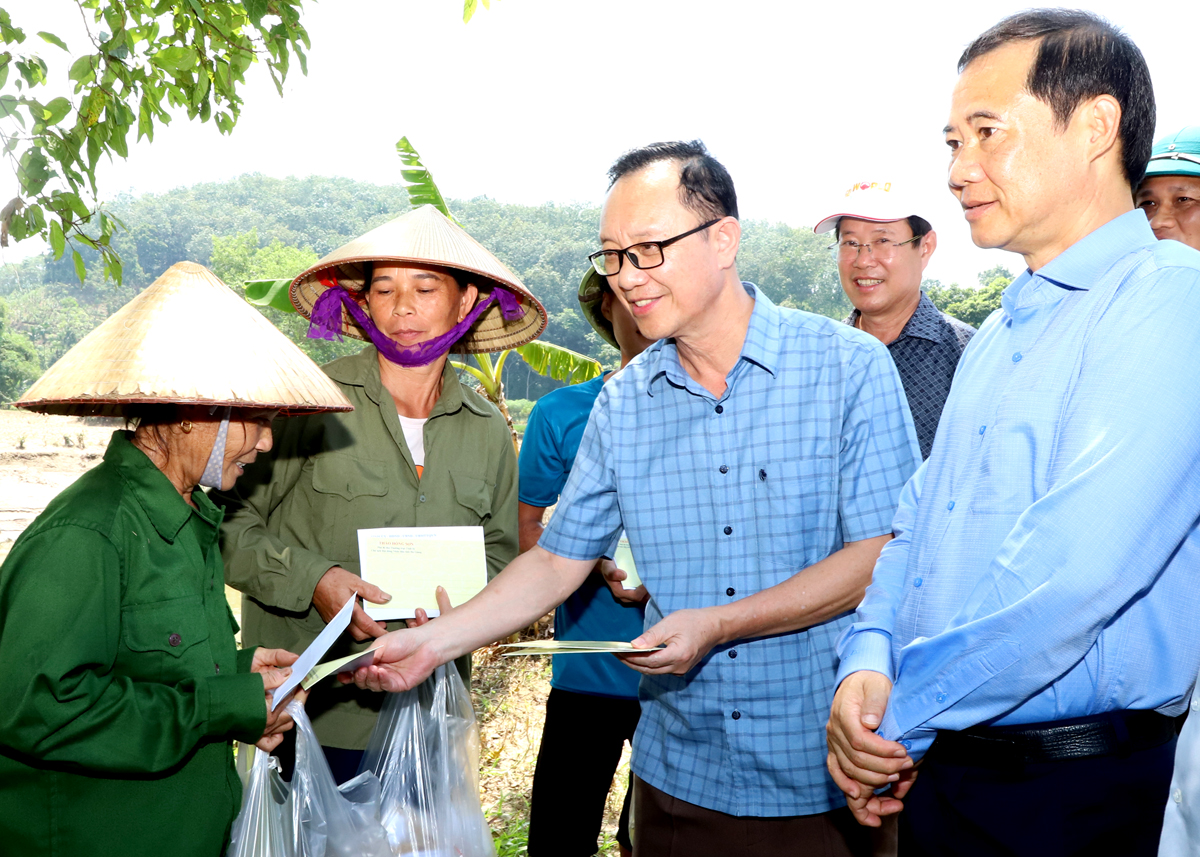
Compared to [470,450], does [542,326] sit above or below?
above

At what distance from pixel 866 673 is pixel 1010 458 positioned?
1.40 feet

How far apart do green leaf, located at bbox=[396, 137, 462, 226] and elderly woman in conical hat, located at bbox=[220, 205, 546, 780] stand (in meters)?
4.53

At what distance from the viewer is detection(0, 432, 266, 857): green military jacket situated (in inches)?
60.1

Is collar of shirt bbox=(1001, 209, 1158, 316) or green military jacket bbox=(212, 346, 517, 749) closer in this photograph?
collar of shirt bbox=(1001, 209, 1158, 316)

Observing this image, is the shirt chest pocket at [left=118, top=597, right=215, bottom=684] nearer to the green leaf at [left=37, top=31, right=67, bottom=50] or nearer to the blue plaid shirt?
the blue plaid shirt

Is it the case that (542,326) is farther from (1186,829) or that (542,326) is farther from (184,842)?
(1186,829)

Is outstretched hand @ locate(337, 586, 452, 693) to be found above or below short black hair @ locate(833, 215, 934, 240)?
below

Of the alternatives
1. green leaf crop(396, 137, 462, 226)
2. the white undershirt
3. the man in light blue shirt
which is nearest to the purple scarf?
the white undershirt

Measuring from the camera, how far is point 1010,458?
4.30 ft

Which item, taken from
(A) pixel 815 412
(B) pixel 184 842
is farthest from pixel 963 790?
(B) pixel 184 842

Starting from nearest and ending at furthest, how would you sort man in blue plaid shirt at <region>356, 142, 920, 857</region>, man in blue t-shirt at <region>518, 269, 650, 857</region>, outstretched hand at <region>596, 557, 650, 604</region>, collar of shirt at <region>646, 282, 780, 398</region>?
man in blue plaid shirt at <region>356, 142, 920, 857</region>
collar of shirt at <region>646, 282, 780, 398</region>
outstretched hand at <region>596, 557, 650, 604</region>
man in blue t-shirt at <region>518, 269, 650, 857</region>

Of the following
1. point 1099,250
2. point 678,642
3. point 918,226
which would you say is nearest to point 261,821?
point 678,642

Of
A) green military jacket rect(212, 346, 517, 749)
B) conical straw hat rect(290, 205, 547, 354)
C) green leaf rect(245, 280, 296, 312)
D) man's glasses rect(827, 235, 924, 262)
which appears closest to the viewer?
green military jacket rect(212, 346, 517, 749)

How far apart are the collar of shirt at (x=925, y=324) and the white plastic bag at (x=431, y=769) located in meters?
2.13
